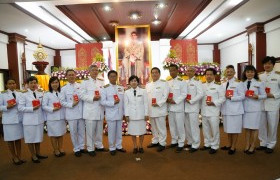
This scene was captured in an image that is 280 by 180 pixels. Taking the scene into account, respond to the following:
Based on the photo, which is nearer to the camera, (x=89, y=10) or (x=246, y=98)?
(x=246, y=98)

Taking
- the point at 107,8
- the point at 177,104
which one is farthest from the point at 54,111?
the point at 107,8

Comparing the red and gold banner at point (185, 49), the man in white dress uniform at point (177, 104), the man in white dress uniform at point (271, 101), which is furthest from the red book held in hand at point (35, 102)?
the red and gold banner at point (185, 49)

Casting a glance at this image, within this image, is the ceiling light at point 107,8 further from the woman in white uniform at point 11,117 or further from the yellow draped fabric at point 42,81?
the woman in white uniform at point 11,117

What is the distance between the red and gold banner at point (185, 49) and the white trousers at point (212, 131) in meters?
6.88

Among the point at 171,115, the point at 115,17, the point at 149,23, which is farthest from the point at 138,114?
the point at 149,23

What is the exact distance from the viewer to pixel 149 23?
900 centimetres

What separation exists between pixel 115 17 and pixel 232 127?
5.60 meters

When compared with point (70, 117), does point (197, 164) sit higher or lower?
lower

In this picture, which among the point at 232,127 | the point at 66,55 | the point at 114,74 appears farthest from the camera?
the point at 66,55

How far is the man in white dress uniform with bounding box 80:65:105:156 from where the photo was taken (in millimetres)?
4109

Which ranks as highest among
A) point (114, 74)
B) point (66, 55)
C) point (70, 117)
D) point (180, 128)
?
point (66, 55)

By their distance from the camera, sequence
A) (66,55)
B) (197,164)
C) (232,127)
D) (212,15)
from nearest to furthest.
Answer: (197,164)
(232,127)
(212,15)
(66,55)

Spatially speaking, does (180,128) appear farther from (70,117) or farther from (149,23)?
(149,23)

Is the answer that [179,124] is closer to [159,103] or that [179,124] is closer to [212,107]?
[159,103]
